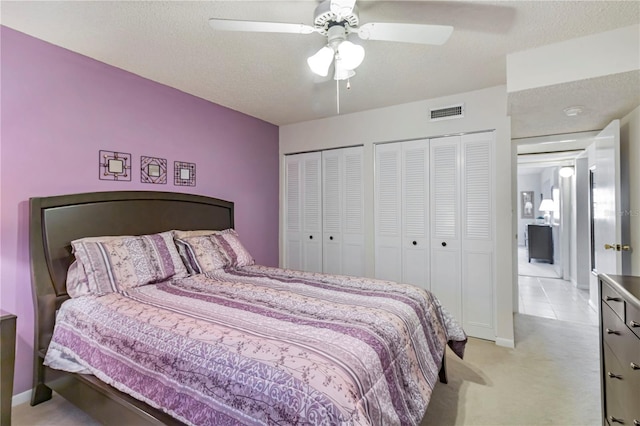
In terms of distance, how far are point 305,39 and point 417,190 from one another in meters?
2.00

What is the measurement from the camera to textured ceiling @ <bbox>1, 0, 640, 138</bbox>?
6.20 ft

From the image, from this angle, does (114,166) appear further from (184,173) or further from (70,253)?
(70,253)

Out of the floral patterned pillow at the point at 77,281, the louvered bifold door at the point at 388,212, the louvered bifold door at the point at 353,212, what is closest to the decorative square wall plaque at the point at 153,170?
the floral patterned pillow at the point at 77,281

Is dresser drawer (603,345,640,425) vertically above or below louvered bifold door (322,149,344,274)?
below

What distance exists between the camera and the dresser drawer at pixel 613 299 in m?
1.42

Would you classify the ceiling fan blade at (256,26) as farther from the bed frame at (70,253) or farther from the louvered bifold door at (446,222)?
the louvered bifold door at (446,222)

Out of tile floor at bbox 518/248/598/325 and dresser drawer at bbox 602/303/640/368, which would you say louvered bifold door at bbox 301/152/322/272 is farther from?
dresser drawer at bbox 602/303/640/368

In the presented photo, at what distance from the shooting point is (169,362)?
144cm

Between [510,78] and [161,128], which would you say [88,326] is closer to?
[161,128]

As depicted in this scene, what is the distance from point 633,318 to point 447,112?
2471 mm

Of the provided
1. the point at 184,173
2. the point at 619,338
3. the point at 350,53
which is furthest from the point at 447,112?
the point at 184,173

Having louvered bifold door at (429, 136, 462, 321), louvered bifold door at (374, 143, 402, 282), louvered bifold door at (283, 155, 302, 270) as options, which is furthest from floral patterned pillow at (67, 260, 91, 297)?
louvered bifold door at (429, 136, 462, 321)

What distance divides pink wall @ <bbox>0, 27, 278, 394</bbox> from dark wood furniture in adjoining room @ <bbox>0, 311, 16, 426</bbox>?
1.67ft

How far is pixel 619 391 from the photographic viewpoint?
1.47m
